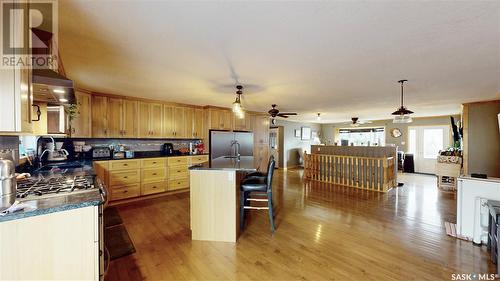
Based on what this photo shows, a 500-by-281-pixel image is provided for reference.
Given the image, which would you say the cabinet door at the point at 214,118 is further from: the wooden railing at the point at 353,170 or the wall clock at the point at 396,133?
Answer: the wall clock at the point at 396,133

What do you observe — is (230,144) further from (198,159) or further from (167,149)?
(167,149)

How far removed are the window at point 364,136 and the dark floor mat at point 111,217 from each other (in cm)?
853

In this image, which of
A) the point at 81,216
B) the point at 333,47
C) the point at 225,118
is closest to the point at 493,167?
the point at 333,47

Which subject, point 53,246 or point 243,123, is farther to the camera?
point 243,123

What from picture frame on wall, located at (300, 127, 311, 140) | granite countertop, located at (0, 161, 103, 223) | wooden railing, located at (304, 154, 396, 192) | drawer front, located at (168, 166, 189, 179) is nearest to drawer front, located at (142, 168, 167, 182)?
drawer front, located at (168, 166, 189, 179)

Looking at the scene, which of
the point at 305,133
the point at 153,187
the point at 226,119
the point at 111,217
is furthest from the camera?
the point at 305,133

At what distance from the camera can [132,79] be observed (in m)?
3.12

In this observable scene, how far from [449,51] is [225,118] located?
4672mm

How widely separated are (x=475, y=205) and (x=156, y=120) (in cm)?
560

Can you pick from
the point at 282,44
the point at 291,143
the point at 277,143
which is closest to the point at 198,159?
the point at 282,44

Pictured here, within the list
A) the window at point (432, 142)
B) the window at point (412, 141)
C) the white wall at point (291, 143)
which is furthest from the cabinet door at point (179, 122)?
the window at point (432, 142)

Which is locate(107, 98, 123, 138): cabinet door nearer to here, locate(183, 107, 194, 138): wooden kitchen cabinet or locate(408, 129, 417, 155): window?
locate(183, 107, 194, 138): wooden kitchen cabinet

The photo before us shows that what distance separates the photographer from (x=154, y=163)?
447 centimetres

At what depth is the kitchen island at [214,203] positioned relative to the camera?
257cm
